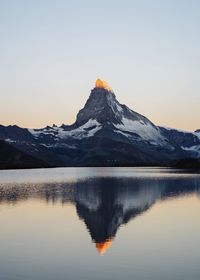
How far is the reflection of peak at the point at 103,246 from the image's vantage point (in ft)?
160

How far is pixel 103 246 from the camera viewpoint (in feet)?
170

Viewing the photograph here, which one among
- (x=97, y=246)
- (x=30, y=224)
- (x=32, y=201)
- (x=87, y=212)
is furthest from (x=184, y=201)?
(x=97, y=246)

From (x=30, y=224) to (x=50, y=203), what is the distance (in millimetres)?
31900

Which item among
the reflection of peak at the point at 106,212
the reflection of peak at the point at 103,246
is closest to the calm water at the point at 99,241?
the reflection of peak at the point at 106,212

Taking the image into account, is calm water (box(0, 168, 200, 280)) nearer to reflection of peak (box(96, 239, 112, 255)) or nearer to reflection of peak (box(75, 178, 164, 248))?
reflection of peak (box(75, 178, 164, 248))

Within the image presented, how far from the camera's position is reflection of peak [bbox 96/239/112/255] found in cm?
4881

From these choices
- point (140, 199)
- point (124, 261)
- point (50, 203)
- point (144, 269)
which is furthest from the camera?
point (140, 199)

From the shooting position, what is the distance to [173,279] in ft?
119

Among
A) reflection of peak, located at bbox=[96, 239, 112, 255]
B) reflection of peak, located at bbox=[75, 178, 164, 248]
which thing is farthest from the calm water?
reflection of peak, located at bbox=[96, 239, 112, 255]

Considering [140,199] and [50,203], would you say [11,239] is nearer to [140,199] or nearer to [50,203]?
[50,203]

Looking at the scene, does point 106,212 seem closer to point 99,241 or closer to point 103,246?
point 99,241

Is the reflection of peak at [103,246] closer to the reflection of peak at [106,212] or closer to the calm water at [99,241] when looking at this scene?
the reflection of peak at [106,212]

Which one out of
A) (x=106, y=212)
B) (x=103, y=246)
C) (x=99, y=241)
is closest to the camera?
(x=103, y=246)

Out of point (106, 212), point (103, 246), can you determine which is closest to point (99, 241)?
point (103, 246)
